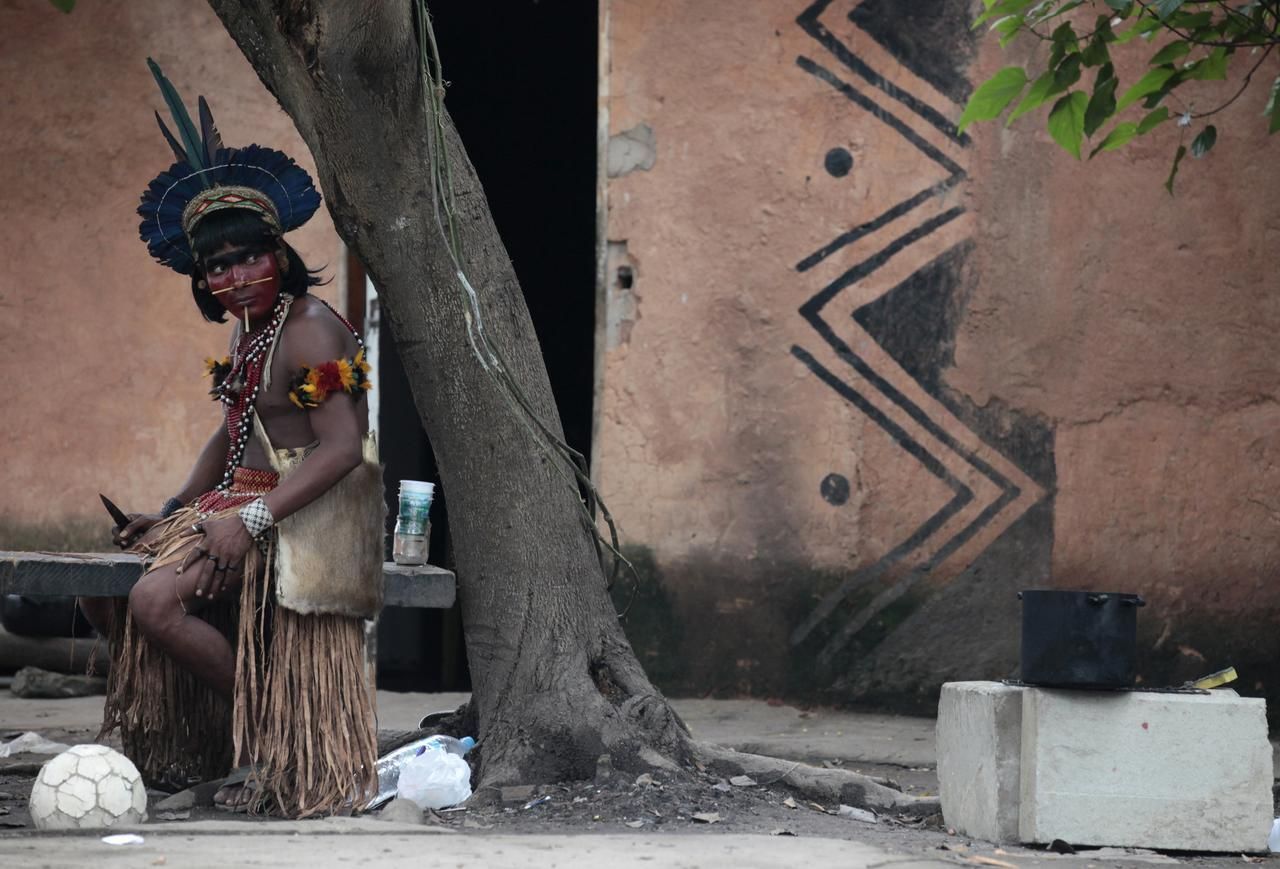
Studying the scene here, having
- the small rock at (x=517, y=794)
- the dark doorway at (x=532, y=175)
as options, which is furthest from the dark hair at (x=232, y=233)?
the dark doorway at (x=532, y=175)

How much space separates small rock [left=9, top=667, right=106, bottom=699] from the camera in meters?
7.08

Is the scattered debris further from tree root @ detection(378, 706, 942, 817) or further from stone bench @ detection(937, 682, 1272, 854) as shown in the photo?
tree root @ detection(378, 706, 942, 817)

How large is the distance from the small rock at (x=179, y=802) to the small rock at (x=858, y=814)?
179 cm

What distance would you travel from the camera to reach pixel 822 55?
712 cm

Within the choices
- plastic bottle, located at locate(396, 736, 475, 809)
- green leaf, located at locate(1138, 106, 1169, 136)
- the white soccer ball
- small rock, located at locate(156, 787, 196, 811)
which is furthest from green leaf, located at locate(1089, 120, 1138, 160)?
the white soccer ball

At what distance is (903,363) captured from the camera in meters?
7.05

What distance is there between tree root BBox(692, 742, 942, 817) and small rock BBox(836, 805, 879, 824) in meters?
0.04

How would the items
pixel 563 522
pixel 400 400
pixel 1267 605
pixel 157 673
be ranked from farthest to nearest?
pixel 400 400
pixel 1267 605
pixel 563 522
pixel 157 673

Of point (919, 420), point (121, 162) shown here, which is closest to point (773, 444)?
point (919, 420)

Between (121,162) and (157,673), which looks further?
(121,162)

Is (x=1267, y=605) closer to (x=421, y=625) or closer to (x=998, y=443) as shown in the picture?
(x=998, y=443)

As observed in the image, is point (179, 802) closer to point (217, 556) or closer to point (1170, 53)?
point (217, 556)

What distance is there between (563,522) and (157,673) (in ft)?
4.00

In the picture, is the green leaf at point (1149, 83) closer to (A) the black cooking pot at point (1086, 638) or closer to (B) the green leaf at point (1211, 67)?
(B) the green leaf at point (1211, 67)
